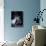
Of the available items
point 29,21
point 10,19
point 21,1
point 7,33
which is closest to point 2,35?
point 7,33

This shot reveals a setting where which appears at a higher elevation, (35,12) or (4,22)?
(35,12)

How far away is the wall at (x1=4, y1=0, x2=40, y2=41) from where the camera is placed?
539 centimetres

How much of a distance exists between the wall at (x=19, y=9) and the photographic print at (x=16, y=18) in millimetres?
119

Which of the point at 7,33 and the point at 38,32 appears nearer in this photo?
the point at 38,32

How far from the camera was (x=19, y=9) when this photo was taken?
543 cm

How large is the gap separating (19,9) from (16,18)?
0.38 meters

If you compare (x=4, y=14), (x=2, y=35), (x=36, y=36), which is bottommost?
(x=2, y=35)

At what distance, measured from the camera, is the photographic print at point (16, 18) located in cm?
543

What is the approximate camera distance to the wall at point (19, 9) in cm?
539

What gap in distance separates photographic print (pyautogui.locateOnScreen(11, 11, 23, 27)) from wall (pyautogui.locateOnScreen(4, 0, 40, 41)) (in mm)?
119

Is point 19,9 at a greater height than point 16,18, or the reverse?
point 19,9

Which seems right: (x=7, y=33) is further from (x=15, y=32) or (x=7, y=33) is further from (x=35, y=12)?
(x=35, y=12)

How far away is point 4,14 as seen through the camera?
17.7 feet

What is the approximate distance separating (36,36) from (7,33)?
281cm
